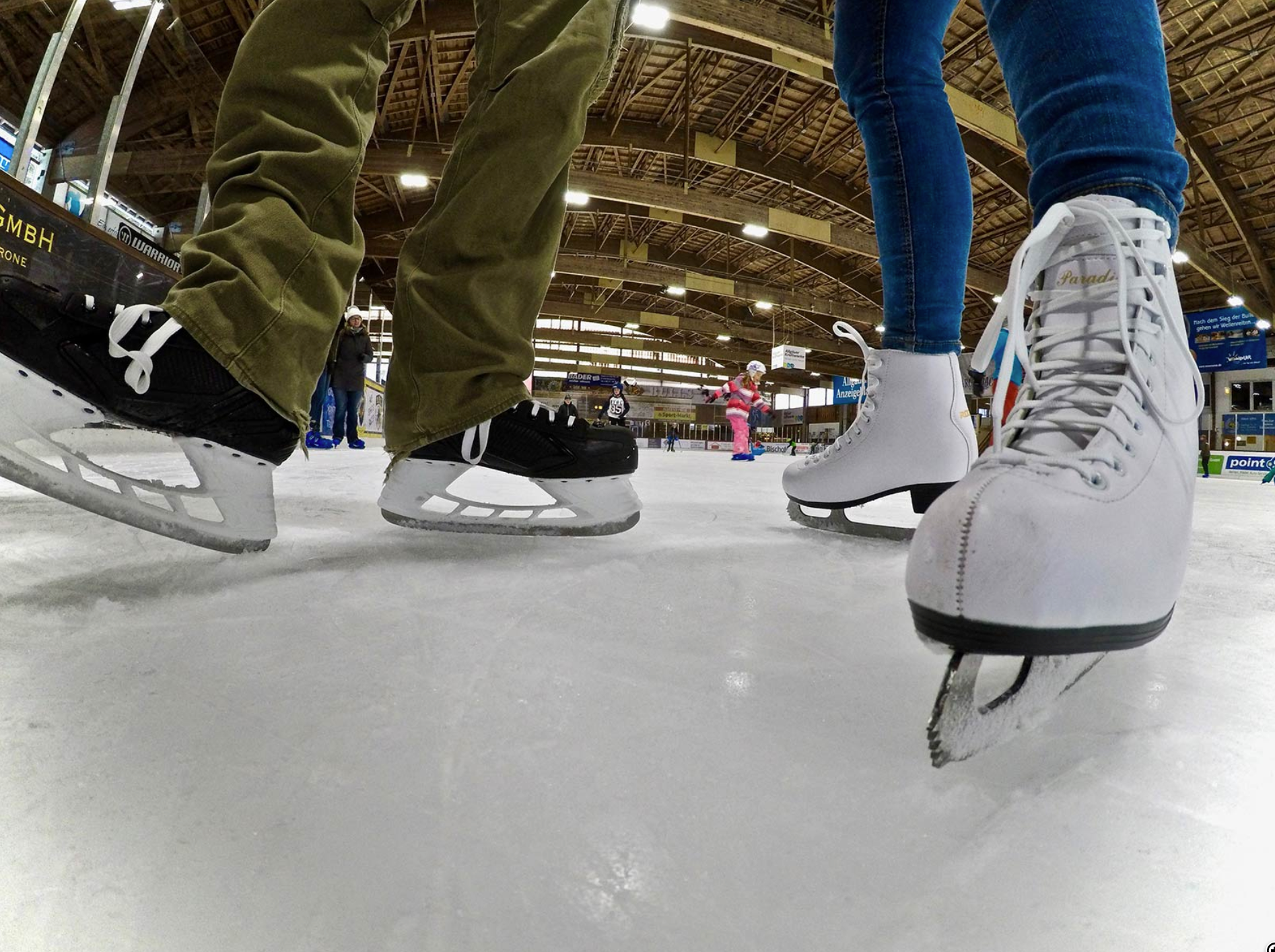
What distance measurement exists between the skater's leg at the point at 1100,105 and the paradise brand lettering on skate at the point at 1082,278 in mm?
59

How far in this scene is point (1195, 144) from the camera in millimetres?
7680

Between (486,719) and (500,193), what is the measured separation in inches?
25.1

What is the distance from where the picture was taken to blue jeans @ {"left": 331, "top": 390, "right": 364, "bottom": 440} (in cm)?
541

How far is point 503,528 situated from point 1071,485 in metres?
0.68

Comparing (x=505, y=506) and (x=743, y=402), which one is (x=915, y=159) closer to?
(x=505, y=506)

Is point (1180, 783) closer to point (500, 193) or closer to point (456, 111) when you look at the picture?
point (500, 193)

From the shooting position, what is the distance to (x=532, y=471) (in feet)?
2.78

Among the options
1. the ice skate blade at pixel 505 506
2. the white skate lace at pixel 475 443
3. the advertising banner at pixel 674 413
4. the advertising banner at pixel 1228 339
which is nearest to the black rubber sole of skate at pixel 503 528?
the ice skate blade at pixel 505 506

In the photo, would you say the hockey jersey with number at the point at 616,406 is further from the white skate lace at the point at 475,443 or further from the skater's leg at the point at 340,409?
→ the white skate lace at the point at 475,443

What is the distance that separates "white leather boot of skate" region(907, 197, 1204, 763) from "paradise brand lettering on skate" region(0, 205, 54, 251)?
4323mm

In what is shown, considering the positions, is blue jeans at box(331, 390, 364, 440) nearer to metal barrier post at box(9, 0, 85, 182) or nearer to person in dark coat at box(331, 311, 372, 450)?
person in dark coat at box(331, 311, 372, 450)

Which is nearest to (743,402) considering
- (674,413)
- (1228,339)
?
(1228,339)

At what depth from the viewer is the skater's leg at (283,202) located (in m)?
0.61

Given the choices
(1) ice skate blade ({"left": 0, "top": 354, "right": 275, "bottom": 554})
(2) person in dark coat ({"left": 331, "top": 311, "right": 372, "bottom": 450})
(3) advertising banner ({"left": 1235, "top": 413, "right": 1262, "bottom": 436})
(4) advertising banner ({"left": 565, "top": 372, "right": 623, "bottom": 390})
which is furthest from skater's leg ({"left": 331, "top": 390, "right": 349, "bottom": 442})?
(3) advertising banner ({"left": 1235, "top": 413, "right": 1262, "bottom": 436})
